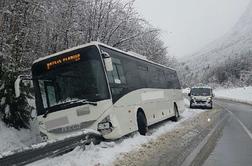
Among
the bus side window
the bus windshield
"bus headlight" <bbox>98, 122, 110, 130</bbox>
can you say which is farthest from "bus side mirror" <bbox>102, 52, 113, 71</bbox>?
"bus headlight" <bbox>98, 122, 110, 130</bbox>

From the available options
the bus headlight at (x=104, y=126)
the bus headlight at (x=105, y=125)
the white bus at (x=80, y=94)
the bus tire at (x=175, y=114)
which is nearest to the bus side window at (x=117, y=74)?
the white bus at (x=80, y=94)

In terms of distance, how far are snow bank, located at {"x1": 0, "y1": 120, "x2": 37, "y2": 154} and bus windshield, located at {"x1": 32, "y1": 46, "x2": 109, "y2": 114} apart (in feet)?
6.86

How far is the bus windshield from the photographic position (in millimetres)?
10430

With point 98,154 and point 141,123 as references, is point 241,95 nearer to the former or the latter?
point 141,123

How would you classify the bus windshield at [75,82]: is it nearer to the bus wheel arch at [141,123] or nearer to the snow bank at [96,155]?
the snow bank at [96,155]

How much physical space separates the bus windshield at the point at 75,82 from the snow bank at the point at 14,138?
2.09 metres

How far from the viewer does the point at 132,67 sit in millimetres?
13547

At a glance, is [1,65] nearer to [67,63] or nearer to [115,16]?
[67,63]

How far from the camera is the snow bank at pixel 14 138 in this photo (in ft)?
38.7

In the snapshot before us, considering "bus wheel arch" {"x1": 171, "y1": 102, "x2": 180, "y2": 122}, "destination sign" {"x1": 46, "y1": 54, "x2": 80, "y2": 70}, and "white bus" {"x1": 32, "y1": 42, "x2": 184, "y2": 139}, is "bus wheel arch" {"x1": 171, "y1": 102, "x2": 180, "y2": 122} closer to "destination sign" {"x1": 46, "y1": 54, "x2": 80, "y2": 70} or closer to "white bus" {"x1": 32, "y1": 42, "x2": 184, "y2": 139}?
"white bus" {"x1": 32, "y1": 42, "x2": 184, "y2": 139}

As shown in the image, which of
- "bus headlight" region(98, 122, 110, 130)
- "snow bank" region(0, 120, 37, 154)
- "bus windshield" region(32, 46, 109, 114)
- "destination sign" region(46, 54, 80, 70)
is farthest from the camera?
"snow bank" region(0, 120, 37, 154)

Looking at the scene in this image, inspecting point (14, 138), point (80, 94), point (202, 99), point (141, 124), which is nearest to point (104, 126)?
point (80, 94)

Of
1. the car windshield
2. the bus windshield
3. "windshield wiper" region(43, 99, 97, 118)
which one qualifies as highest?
the bus windshield

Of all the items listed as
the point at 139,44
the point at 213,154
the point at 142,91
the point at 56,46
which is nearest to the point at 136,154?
the point at 213,154
